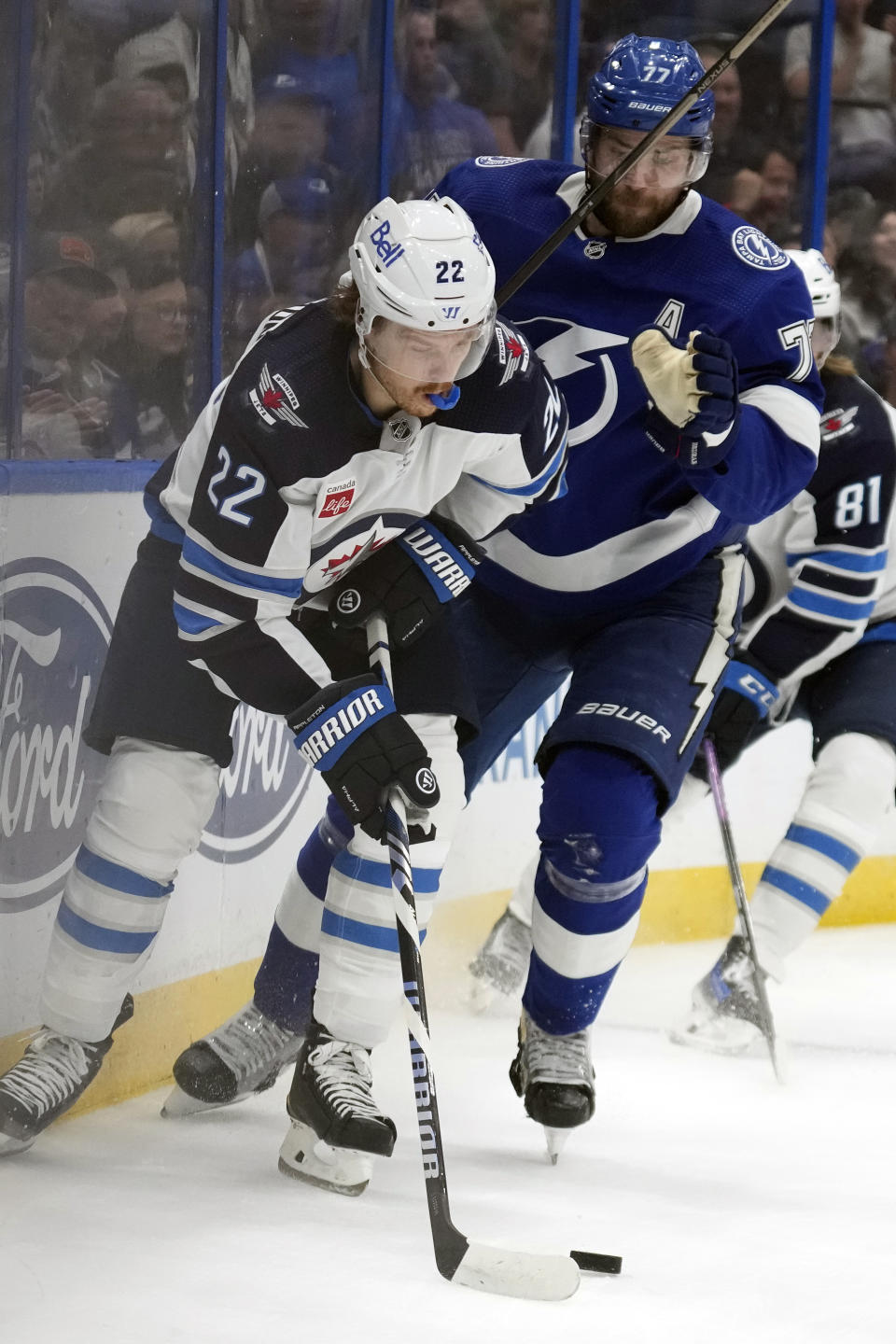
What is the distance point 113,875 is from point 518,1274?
0.73m

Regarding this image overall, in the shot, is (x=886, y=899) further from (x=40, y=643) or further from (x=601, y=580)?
(x=40, y=643)

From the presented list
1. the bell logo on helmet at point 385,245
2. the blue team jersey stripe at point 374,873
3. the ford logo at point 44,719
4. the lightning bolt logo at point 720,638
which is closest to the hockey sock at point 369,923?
the blue team jersey stripe at point 374,873

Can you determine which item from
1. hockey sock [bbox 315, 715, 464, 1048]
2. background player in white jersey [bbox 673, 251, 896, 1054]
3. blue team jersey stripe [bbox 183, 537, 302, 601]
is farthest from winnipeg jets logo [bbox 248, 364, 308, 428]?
background player in white jersey [bbox 673, 251, 896, 1054]

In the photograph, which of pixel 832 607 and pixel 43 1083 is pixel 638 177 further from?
pixel 43 1083

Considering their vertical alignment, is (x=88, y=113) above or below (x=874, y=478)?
above

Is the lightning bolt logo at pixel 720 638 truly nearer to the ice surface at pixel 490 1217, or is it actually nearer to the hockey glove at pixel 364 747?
the hockey glove at pixel 364 747

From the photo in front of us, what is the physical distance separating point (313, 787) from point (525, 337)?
102 cm

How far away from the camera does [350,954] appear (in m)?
2.25

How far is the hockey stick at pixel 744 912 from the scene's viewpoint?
3.12m

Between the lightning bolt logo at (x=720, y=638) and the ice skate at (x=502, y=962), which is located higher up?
the lightning bolt logo at (x=720, y=638)

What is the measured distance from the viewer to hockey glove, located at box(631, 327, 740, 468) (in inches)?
88.4

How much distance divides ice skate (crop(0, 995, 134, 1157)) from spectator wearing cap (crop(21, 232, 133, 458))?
2.69 feet

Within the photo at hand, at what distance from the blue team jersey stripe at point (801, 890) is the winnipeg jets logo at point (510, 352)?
1.44 metres

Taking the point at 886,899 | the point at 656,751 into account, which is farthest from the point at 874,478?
the point at 886,899
